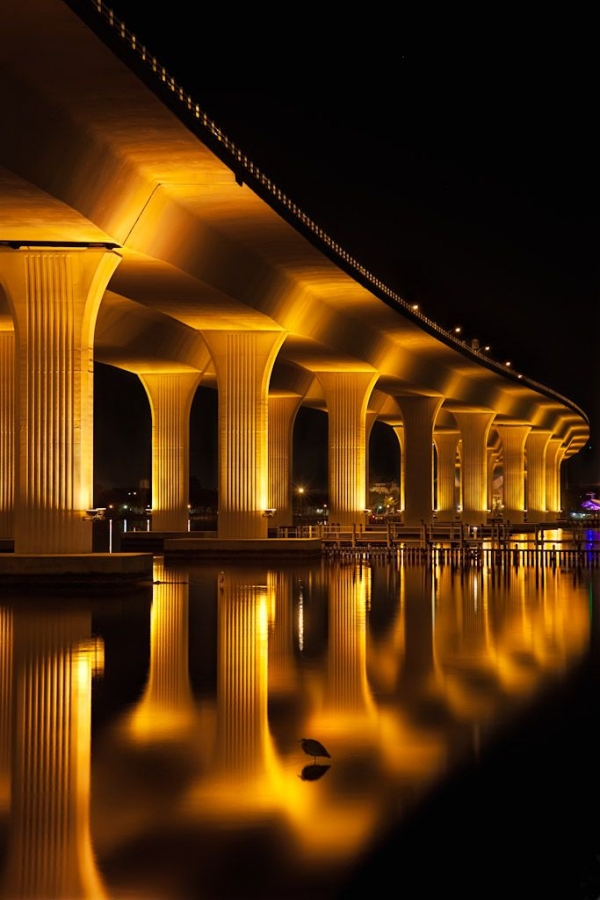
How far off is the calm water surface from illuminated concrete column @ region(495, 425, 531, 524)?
290 ft

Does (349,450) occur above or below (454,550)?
above

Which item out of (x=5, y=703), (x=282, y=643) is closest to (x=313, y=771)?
(x=5, y=703)

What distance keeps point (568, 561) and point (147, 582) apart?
1629 centimetres

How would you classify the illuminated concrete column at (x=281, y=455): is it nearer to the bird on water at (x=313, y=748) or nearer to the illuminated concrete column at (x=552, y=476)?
the bird on water at (x=313, y=748)

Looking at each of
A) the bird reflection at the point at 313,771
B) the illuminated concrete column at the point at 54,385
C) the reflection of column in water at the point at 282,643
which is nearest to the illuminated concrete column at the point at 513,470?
the reflection of column in water at the point at 282,643

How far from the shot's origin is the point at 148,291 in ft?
128

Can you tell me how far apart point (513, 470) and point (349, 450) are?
51.6 meters

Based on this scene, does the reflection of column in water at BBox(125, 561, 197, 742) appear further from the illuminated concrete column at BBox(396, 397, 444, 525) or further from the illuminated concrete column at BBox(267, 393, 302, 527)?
the illuminated concrete column at BBox(396, 397, 444, 525)

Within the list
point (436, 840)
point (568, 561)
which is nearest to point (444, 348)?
point (568, 561)

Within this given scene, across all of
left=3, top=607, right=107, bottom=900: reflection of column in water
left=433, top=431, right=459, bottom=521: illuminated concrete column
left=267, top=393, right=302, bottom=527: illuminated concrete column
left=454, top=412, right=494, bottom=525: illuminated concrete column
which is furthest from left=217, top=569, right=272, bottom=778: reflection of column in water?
left=433, top=431, right=459, bottom=521: illuminated concrete column

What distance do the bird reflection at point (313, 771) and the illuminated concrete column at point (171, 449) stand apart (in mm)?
49925

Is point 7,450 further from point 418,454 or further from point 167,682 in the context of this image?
point 418,454

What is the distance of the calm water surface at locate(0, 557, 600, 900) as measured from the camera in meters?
7.20

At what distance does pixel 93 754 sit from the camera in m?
10.4
